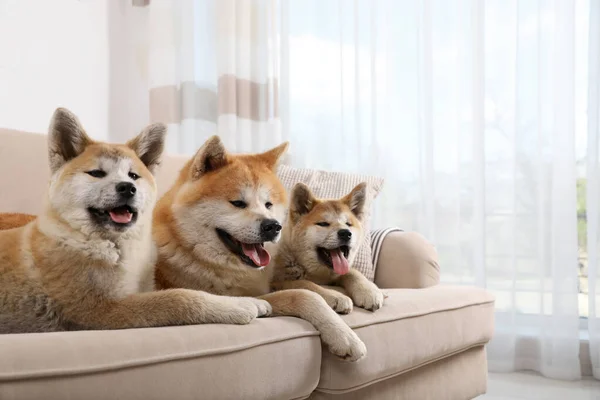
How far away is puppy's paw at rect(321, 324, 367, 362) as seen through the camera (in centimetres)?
116

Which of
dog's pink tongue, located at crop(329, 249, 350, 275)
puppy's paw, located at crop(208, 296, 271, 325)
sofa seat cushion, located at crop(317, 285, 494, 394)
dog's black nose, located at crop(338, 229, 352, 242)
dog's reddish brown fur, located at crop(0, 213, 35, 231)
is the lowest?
sofa seat cushion, located at crop(317, 285, 494, 394)

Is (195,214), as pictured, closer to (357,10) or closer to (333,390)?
(333,390)

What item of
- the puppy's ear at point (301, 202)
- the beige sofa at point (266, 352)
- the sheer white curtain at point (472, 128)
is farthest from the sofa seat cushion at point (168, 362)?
the sheer white curtain at point (472, 128)

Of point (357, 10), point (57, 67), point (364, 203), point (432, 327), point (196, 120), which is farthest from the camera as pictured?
point (196, 120)

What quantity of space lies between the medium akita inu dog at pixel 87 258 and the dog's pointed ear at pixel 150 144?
77mm

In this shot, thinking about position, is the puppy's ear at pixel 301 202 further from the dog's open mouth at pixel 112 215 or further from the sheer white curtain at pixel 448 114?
the sheer white curtain at pixel 448 114

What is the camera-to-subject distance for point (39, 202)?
1.57 m

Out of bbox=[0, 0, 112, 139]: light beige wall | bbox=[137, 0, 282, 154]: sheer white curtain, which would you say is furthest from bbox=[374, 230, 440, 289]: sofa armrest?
bbox=[0, 0, 112, 139]: light beige wall

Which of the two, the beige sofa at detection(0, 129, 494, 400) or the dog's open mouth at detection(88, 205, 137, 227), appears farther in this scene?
the dog's open mouth at detection(88, 205, 137, 227)

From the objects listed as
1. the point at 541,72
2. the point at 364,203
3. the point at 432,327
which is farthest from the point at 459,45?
the point at 432,327

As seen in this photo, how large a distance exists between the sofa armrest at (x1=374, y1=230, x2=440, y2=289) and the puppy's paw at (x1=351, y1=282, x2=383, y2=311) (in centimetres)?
43

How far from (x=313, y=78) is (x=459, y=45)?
742mm

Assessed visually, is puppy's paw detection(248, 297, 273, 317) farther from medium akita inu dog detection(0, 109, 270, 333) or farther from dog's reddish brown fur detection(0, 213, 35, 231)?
dog's reddish brown fur detection(0, 213, 35, 231)

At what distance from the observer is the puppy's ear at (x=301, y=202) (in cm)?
158
